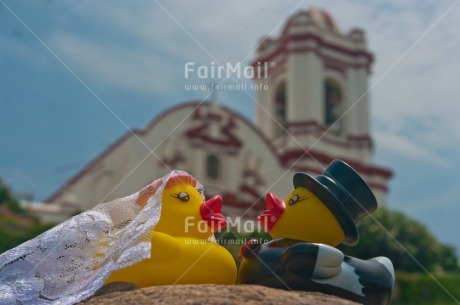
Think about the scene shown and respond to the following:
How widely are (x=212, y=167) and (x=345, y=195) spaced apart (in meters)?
16.6

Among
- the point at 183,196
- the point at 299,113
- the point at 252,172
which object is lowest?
the point at 183,196

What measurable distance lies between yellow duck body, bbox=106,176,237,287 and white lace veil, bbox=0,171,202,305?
0.06 m

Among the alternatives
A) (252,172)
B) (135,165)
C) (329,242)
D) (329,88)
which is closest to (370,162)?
(329,88)

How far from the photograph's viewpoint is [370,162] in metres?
21.6

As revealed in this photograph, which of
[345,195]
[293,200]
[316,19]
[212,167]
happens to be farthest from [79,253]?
[316,19]

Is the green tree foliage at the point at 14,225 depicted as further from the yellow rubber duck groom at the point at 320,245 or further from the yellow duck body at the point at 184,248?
the yellow rubber duck groom at the point at 320,245

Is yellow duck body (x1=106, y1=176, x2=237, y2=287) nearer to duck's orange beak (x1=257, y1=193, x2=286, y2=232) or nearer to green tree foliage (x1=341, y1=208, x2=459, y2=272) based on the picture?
duck's orange beak (x1=257, y1=193, x2=286, y2=232)

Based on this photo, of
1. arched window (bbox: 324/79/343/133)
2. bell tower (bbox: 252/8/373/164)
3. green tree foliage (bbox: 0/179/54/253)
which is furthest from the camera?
arched window (bbox: 324/79/343/133)

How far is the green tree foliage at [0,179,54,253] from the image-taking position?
14461mm

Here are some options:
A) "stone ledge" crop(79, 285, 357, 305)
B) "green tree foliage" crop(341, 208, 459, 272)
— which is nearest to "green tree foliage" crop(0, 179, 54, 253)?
"green tree foliage" crop(341, 208, 459, 272)

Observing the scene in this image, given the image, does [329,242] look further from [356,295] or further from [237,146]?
[237,146]

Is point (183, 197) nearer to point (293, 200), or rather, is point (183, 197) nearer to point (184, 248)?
point (184, 248)

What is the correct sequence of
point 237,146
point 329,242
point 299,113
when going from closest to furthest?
point 329,242, point 237,146, point 299,113

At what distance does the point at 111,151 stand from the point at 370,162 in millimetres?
8450
